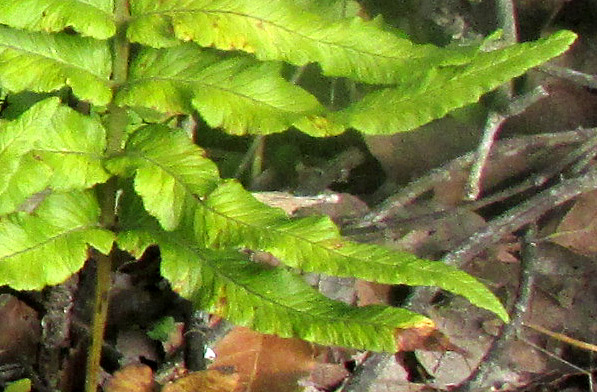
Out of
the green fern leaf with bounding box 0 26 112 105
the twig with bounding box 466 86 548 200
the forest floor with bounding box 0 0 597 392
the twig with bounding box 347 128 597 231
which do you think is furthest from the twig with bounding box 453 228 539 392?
the green fern leaf with bounding box 0 26 112 105

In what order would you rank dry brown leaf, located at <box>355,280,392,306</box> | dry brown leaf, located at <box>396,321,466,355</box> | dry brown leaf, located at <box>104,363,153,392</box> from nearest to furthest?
dry brown leaf, located at <box>396,321,466,355</box> → dry brown leaf, located at <box>104,363,153,392</box> → dry brown leaf, located at <box>355,280,392,306</box>

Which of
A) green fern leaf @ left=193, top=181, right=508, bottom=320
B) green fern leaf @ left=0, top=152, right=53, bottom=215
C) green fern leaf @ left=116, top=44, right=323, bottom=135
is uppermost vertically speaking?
green fern leaf @ left=116, top=44, right=323, bottom=135

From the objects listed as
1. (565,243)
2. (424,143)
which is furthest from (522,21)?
(565,243)

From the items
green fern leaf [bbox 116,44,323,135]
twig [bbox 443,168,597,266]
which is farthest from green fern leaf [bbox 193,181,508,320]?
twig [bbox 443,168,597,266]

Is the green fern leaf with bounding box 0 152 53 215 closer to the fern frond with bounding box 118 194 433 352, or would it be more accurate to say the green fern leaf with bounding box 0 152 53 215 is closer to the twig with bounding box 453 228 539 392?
the fern frond with bounding box 118 194 433 352

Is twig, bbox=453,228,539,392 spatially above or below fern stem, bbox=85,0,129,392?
below

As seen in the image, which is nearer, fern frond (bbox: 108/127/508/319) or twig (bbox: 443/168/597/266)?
fern frond (bbox: 108/127/508/319)

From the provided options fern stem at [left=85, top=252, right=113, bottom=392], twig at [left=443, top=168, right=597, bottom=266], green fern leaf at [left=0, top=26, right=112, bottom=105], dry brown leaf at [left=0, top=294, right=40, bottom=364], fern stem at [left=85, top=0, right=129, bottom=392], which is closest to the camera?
green fern leaf at [left=0, top=26, right=112, bottom=105]
